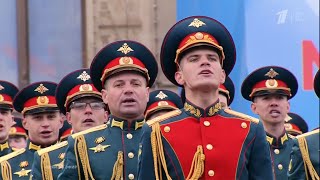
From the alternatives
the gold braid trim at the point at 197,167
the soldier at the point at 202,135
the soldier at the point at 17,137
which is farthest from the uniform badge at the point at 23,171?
the soldier at the point at 17,137

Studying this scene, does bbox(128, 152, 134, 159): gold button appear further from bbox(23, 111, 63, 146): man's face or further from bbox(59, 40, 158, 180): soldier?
bbox(23, 111, 63, 146): man's face

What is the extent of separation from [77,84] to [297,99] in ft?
13.6

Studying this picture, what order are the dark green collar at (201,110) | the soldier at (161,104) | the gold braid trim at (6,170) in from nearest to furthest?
the dark green collar at (201,110), the gold braid trim at (6,170), the soldier at (161,104)

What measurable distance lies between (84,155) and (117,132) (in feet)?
1.11

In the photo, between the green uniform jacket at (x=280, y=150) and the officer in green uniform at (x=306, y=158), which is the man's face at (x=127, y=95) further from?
the green uniform jacket at (x=280, y=150)

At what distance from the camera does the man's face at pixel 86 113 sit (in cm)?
1159

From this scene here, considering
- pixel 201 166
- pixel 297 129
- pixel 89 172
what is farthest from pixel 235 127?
pixel 297 129

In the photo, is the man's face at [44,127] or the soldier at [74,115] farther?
the man's face at [44,127]

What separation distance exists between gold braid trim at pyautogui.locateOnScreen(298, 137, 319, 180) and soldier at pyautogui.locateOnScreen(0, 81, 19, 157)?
3.59 metres

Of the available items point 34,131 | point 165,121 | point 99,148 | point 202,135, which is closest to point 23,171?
point 34,131

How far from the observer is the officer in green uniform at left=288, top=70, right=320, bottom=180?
10820 mm

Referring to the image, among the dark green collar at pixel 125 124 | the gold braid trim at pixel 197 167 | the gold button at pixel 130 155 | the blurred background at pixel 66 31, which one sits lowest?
the gold braid trim at pixel 197 167

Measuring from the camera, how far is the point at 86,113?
11.7m

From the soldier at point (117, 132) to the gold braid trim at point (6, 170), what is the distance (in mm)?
2124
